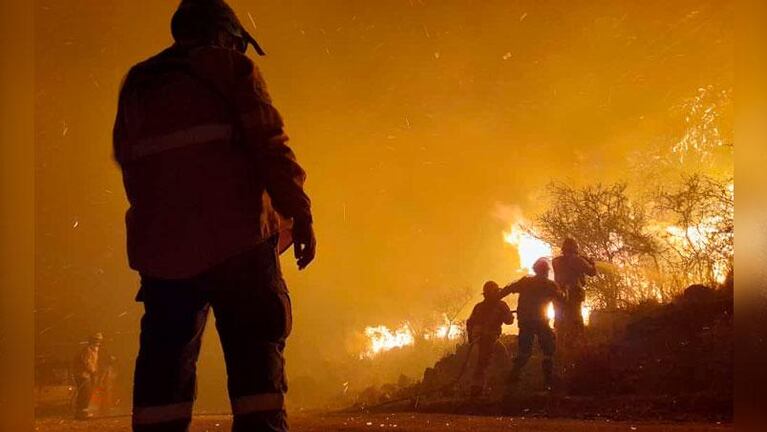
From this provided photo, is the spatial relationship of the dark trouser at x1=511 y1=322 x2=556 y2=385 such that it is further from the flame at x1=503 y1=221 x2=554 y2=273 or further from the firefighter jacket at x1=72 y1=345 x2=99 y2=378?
the firefighter jacket at x1=72 y1=345 x2=99 y2=378

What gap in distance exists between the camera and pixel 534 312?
4.89 meters

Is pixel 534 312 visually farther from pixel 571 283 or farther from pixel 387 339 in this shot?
pixel 387 339

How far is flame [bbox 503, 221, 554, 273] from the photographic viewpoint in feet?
17.2

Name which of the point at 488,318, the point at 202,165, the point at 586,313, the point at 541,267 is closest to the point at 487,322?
the point at 488,318

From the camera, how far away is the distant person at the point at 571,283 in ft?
16.0

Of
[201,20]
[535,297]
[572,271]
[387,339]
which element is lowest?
[387,339]

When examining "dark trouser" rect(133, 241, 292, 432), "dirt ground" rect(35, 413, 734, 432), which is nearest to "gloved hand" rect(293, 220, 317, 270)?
"dark trouser" rect(133, 241, 292, 432)

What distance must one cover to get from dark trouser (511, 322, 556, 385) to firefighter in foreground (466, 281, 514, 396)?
0.49 ft

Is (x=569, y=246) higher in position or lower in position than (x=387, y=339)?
higher

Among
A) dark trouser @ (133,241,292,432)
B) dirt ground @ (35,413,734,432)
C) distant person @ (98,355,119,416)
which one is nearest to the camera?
dark trouser @ (133,241,292,432)

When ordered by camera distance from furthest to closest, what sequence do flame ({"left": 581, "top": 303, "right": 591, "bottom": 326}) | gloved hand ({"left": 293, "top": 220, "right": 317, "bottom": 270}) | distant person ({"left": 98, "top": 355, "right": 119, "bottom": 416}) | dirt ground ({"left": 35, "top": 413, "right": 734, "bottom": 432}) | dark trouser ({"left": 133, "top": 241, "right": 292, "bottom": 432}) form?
distant person ({"left": 98, "top": 355, "right": 119, "bottom": 416}) < flame ({"left": 581, "top": 303, "right": 591, "bottom": 326}) < dirt ground ({"left": 35, "top": 413, "right": 734, "bottom": 432}) < gloved hand ({"left": 293, "top": 220, "right": 317, "bottom": 270}) < dark trouser ({"left": 133, "top": 241, "right": 292, "bottom": 432})

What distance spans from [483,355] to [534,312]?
526 millimetres

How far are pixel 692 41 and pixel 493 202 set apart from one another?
1.97 meters

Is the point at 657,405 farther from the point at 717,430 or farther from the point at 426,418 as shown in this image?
the point at 426,418
